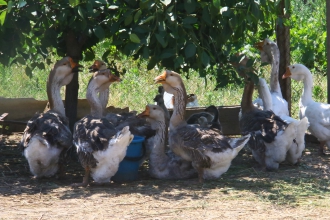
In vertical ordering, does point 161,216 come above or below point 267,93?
below

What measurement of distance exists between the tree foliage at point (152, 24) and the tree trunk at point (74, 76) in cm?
65

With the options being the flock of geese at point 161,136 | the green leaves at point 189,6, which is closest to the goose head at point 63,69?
the flock of geese at point 161,136

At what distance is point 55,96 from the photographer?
793cm

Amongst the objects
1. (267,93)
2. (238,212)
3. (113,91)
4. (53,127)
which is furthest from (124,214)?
(113,91)

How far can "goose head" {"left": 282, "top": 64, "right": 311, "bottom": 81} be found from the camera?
30.0 ft

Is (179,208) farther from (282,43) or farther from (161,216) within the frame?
(282,43)

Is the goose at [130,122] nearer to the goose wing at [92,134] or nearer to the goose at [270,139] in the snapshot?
the goose wing at [92,134]

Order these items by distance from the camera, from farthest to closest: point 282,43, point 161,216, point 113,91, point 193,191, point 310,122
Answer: point 113,91, point 282,43, point 310,122, point 193,191, point 161,216

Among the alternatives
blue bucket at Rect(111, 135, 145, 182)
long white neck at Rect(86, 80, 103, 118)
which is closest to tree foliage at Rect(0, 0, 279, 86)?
long white neck at Rect(86, 80, 103, 118)

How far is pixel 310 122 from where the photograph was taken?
871cm

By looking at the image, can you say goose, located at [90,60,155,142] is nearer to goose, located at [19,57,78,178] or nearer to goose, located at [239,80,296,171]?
goose, located at [19,57,78,178]

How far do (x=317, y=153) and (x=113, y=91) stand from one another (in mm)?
5035

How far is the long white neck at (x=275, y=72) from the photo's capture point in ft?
30.8

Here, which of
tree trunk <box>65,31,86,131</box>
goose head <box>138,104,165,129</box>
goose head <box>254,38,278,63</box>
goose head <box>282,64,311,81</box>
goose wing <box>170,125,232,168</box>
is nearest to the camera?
goose wing <box>170,125,232,168</box>
